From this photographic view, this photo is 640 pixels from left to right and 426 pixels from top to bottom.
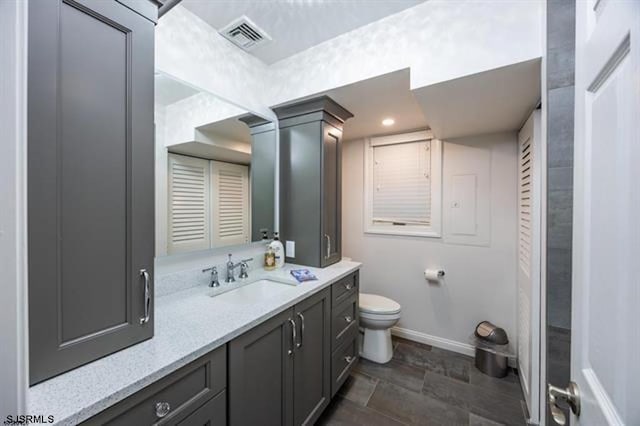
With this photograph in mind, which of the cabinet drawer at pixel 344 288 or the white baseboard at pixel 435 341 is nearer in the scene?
the cabinet drawer at pixel 344 288

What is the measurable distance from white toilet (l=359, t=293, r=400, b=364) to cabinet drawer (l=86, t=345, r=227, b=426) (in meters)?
1.52

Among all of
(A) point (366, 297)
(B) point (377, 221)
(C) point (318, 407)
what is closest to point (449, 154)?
(B) point (377, 221)

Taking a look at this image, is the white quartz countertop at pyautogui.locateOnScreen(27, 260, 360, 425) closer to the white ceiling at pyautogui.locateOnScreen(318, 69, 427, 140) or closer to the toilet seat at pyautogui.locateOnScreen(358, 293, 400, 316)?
the toilet seat at pyautogui.locateOnScreen(358, 293, 400, 316)

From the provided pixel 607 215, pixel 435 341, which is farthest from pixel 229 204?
pixel 435 341

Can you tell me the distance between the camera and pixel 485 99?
1.64 m

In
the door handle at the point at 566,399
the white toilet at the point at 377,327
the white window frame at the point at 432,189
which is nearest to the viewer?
the door handle at the point at 566,399

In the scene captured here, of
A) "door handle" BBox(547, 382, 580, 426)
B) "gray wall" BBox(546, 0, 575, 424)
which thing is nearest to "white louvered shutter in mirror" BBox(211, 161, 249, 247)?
"door handle" BBox(547, 382, 580, 426)

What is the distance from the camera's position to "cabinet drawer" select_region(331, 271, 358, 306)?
179 cm

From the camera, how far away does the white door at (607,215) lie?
399 mm

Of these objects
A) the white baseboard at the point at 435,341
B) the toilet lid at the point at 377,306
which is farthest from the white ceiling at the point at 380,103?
the white baseboard at the point at 435,341

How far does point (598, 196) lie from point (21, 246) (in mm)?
1130

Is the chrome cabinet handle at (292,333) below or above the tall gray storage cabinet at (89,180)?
below

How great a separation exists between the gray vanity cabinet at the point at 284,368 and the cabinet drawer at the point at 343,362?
0.07m

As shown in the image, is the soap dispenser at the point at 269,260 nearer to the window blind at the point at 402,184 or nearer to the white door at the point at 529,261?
the window blind at the point at 402,184
